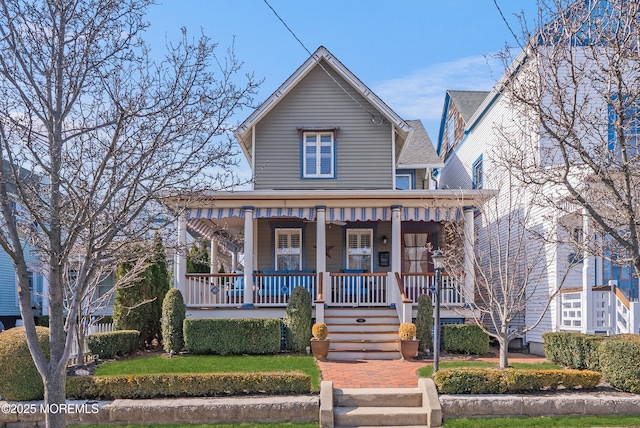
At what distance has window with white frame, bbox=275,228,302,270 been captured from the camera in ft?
58.4

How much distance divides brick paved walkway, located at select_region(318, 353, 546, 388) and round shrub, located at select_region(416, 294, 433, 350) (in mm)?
→ 806

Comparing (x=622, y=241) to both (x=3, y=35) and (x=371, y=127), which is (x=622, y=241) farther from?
(x=371, y=127)

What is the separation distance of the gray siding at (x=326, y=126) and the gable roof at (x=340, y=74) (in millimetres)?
342

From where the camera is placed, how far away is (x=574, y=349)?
36.5 ft

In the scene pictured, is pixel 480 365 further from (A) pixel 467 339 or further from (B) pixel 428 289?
(B) pixel 428 289

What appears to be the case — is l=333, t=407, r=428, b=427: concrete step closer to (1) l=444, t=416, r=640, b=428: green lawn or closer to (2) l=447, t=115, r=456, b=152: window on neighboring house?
(1) l=444, t=416, r=640, b=428: green lawn

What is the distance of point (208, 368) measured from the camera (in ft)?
37.6

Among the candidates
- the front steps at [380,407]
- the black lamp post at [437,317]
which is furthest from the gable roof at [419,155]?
the front steps at [380,407]

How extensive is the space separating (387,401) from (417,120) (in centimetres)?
1756

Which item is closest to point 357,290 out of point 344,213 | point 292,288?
point 292,288

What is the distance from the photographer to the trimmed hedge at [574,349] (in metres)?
10.4

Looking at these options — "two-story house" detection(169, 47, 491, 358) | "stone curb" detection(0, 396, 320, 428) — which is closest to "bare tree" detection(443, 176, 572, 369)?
"two-story house" detection(169, 47, 491, 358)

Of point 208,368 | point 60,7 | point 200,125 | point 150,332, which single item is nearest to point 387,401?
point 208,368

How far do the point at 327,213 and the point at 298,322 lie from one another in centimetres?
332
